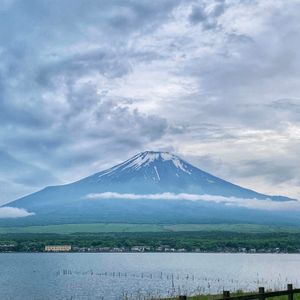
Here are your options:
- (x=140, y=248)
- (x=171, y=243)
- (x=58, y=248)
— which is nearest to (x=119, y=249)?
(x=140, y=248)

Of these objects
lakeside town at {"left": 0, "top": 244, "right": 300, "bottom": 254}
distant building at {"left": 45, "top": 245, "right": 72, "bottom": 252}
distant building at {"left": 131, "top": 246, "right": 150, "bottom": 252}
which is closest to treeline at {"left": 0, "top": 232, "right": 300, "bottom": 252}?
lakeside town at {"left": 0, "top": 244, "right": 300, "bottom": 254}

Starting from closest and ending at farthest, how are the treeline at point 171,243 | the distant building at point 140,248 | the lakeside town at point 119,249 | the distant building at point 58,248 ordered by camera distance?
the lakeside town at point 119,249 < the distant building at point 58,248 < the treeline at point 171,243 < the distant building at point 140,248

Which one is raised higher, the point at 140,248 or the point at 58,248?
the point at 58,248

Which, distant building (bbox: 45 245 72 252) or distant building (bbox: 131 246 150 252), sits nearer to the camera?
distant building (bbox: 45 245 72 252)

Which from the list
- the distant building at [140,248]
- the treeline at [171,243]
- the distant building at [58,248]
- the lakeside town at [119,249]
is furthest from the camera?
the distant building at [140,248]

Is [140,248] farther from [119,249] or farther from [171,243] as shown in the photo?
[171,243]

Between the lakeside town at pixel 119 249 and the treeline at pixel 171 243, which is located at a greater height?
the treeline at pixel 171 243

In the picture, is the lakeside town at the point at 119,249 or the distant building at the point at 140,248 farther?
the distant building at the point at 140,248

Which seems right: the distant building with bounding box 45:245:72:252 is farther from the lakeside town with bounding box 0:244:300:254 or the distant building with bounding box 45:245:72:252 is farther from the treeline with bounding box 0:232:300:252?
the treeline with bounding box 0:232:300:252

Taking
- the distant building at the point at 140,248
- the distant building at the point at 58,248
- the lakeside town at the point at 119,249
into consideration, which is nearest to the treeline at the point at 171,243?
the lakeside town at the point at 119,249

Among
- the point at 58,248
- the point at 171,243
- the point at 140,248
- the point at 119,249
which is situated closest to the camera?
the point at 58,248

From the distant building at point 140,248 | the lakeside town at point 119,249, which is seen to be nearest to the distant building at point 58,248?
the lakeside town at point 119,249

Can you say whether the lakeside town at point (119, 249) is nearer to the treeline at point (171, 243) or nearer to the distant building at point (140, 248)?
the distant building at point (140, 248)
